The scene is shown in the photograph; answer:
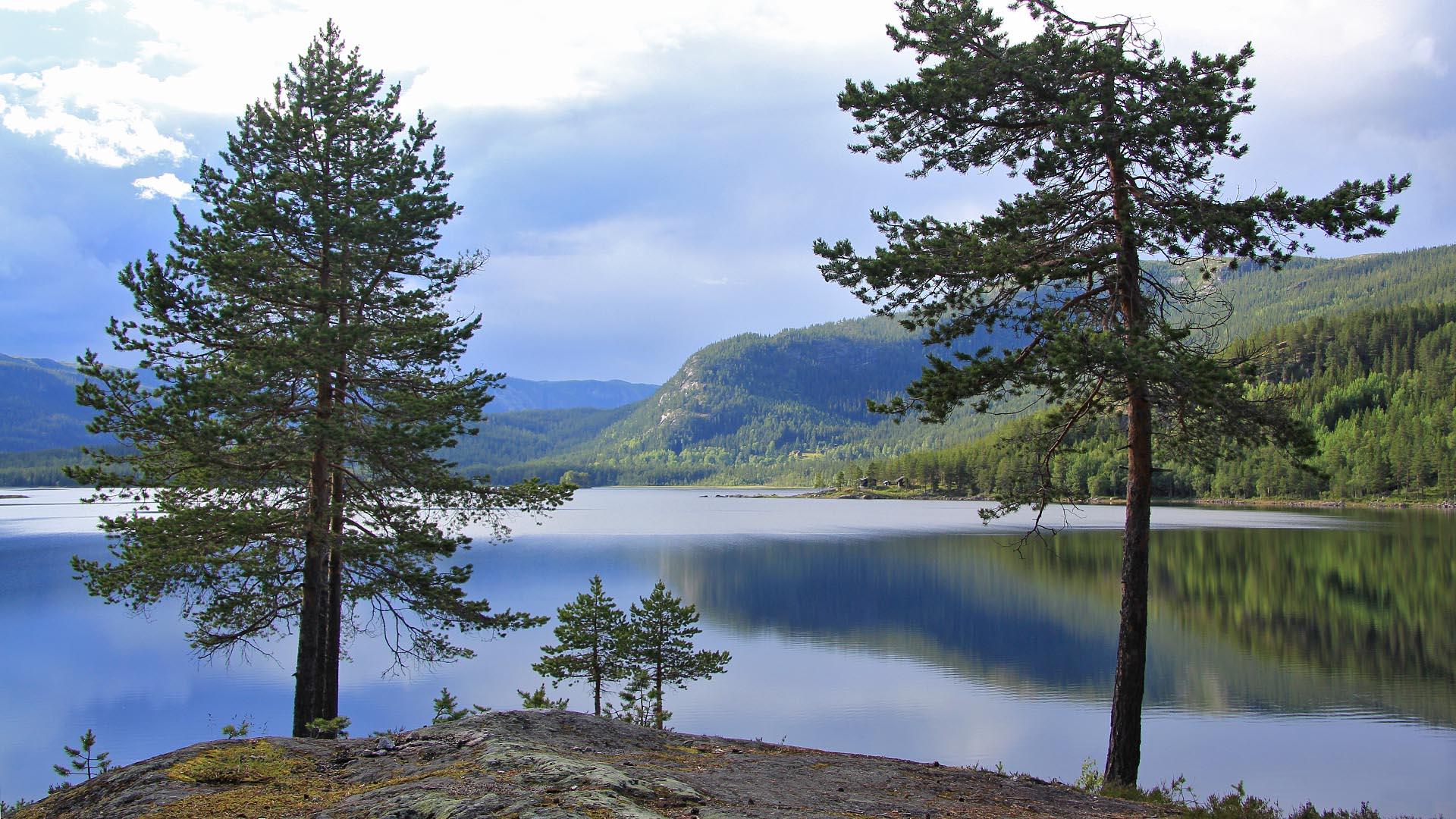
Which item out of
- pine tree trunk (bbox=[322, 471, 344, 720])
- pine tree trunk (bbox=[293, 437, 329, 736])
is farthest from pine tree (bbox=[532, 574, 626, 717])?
pine tree trunk (bbox=[293, 437, 329, 736])

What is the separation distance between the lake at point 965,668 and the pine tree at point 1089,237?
27.9ft

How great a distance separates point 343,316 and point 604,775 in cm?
1306

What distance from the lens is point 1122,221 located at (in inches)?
427

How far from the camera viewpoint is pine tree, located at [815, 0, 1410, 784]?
1030 centimetres

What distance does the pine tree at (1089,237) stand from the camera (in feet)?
33.8

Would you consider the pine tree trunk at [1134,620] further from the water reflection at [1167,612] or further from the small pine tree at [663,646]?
the water reflection at [1167,612]

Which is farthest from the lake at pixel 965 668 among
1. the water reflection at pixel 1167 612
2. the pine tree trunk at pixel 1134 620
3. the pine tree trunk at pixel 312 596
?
the pine tree trunk at pixel 312 596

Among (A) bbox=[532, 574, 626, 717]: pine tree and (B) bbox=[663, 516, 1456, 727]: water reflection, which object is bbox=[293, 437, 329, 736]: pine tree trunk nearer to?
(A) bbox=[532, 574, 626, 717]: pine tree

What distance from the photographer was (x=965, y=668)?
28438 mm

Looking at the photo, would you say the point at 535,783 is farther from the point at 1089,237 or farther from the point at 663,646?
the point at 663,646

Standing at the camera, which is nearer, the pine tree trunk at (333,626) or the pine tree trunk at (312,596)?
the pine tree trunk at (312,596)

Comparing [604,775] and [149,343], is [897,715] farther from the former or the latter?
[149,343]

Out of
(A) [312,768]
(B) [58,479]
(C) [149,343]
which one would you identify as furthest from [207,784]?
(B) [58,479]

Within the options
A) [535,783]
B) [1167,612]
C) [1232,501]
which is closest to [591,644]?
[535,783]
